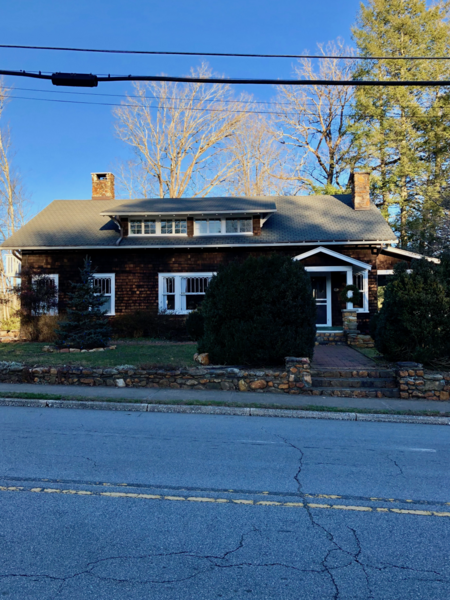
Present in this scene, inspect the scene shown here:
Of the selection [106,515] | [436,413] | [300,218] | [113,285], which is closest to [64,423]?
[106,515]

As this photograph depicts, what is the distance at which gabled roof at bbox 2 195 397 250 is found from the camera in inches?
798

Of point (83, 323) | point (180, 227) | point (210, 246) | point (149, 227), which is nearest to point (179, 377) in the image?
point (83, 323)

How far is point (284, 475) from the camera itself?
5.38 metres

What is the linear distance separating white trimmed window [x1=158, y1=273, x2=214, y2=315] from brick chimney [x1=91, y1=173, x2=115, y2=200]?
354 inches

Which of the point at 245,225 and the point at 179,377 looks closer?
the point at 179,377

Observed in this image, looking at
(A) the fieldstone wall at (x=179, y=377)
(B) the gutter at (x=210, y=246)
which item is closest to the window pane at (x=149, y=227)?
(B) the gutter at (x=210, y=246)

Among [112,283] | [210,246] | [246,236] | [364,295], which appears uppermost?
[246,236]

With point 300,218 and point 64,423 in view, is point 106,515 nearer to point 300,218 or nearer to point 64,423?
point 64,423

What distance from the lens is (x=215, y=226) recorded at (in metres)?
21.7

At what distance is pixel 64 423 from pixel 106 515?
413 centimetres

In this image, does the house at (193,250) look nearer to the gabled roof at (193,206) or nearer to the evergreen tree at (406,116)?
the gabled roof at (193,206)

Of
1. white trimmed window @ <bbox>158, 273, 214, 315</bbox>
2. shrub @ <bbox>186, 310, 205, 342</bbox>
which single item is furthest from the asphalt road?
white trimmed window @ <bbox>158, 273, 214, 315</bbox>

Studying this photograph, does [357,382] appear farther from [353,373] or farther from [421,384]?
[421,384]

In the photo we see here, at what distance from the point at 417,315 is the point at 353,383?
249cm
